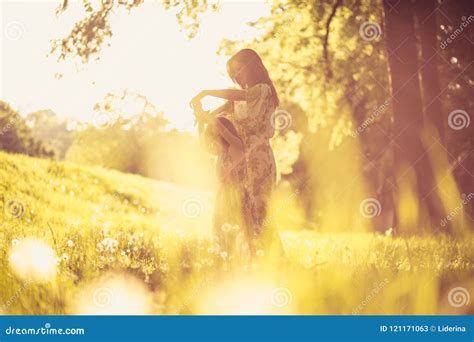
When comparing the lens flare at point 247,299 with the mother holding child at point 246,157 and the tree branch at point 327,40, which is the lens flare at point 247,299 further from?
the tree branch at point 327,40

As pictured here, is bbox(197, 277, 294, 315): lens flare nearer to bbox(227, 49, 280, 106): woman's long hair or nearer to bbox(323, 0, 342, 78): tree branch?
bbox(227, 49, 280, 106): woman's long hair

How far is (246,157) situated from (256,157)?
12 centimetres

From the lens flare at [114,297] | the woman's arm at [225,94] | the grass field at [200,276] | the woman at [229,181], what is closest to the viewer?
the lens flare at [114,297]

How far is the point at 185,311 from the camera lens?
219 inches

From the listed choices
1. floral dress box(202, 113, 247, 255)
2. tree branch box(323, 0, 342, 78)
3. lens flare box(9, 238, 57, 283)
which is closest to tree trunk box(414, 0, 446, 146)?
tree branch box(323, 0, 342, 78)

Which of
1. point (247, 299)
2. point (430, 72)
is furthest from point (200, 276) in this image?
point (430, 72)

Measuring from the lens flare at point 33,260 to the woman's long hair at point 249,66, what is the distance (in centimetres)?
313

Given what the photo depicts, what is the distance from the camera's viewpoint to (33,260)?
6.05m

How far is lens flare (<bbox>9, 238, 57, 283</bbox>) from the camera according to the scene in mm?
5707

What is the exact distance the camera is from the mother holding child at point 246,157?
254 inches

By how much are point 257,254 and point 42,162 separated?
896 centimetres

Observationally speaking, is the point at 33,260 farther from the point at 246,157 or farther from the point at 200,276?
the point at 246,157

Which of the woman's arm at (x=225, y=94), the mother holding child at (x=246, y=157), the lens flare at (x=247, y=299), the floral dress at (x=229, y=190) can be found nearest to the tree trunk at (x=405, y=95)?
the mother holding child at (x=246, y=157)

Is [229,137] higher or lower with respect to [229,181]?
higher
